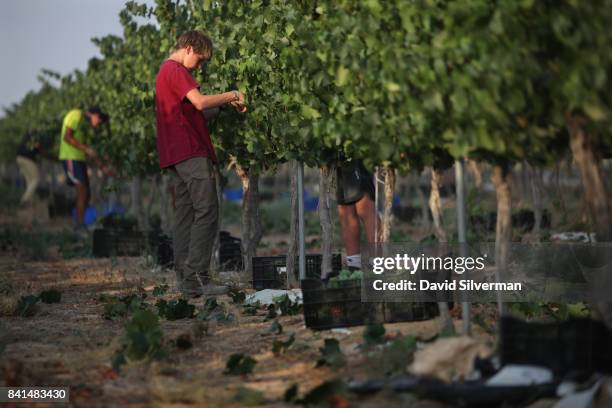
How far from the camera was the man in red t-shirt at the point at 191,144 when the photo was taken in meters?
6.80

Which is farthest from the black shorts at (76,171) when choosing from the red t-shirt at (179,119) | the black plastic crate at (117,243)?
the red t-shirt at (179,119)

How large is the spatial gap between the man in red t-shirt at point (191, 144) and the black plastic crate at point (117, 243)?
405 cm

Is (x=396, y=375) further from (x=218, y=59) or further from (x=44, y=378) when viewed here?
(x=218, y=59)

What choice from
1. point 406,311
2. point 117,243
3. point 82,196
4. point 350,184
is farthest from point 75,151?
point 406,311

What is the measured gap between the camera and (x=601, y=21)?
3.85 m

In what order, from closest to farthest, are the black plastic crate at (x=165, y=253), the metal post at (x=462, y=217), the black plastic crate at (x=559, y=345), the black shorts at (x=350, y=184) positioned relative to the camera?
1. the black plastic crate at (x=559, y=345)
2. the metal post at (x=462, y=217)
3. the black shorts at (x=350, y=184)
4. the black plastic crate at (x=165, y=253)

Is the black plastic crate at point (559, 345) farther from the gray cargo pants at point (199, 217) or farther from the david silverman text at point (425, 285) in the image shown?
the gray cargo pants at point (199, 217)

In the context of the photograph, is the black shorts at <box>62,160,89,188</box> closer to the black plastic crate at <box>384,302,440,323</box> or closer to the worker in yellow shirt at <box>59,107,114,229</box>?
the worker in yellow shirt at <box>59,107,114,229</box>

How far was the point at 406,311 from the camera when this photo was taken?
5.38 m

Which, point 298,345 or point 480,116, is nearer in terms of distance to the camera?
point 480,116

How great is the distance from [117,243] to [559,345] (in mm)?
7810

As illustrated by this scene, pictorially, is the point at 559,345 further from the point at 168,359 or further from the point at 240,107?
the point at 240,107

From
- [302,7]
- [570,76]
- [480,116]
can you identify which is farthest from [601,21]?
[302,7]

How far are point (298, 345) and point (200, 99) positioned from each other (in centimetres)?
230
